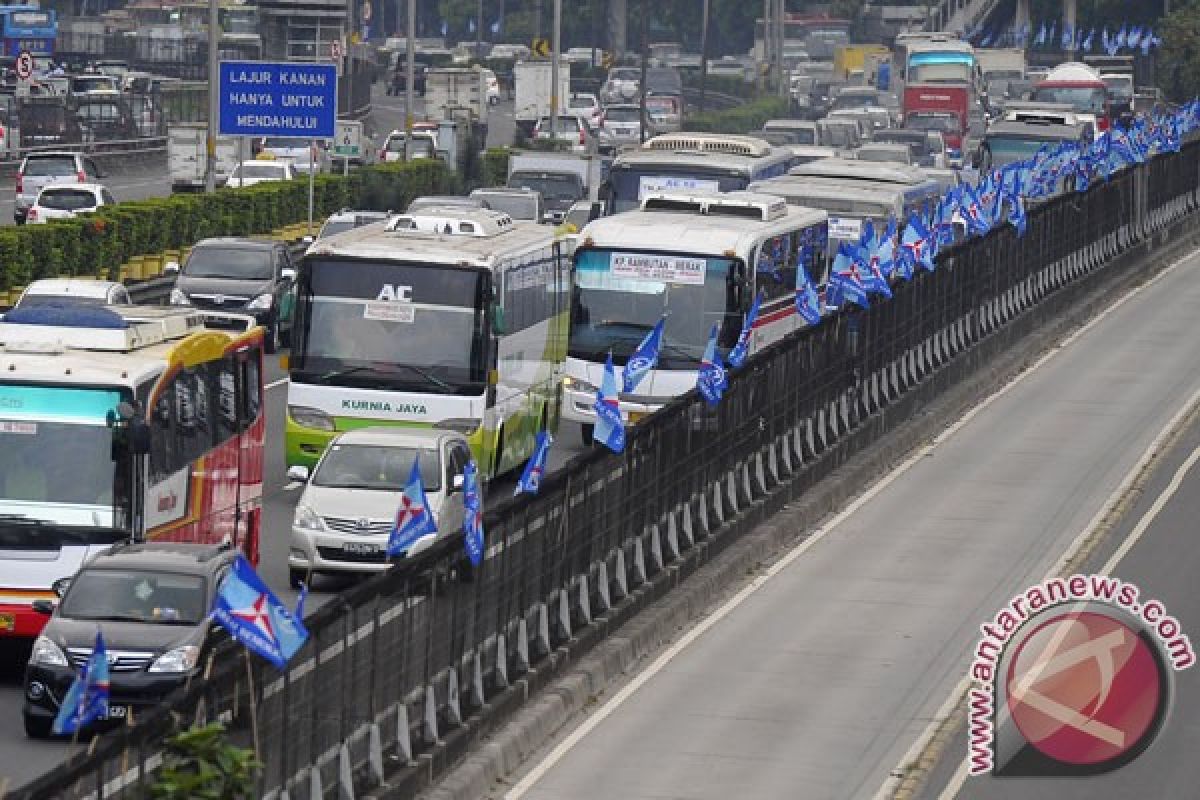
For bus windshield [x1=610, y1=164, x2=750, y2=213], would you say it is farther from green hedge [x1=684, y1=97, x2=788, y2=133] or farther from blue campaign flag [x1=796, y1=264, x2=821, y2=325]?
green hedge [x1=684, y1=97, x2=788, y2=133]

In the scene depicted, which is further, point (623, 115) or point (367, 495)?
point (623, 115)

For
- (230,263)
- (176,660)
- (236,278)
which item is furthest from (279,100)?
(176,660)

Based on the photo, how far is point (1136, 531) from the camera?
29672 mm

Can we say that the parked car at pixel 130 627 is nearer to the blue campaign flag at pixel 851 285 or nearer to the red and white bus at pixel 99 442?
the red and white bus at pixel 99 442

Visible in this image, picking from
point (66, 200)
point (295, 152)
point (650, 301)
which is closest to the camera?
point (650, 301)

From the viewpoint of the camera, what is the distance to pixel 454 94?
9644 cm

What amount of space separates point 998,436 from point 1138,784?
18017 mm

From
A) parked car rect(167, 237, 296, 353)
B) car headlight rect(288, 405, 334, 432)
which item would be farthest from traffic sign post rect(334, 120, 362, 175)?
car headlight rect(288, 405, 334, 432)

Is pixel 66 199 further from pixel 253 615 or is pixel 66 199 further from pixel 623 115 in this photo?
pixel 623 115

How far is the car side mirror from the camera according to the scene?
21.7 m

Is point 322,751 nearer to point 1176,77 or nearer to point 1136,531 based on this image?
point 1136,531

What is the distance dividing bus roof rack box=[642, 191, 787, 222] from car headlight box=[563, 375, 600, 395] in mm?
4175

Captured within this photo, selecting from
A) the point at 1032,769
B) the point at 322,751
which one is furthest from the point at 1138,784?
the point at 322,751

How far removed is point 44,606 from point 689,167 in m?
28.6
